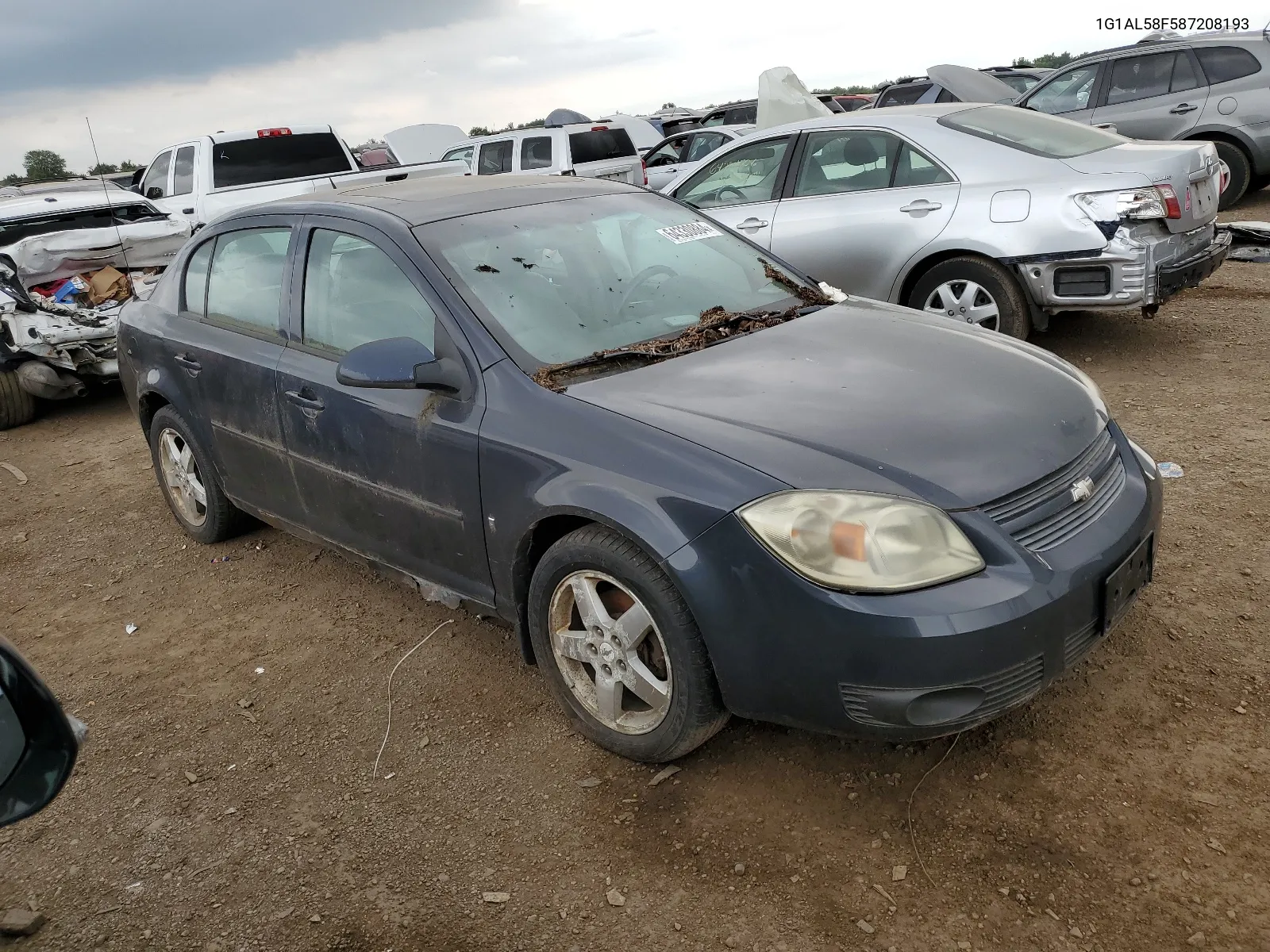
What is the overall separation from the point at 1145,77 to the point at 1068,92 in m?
0.77

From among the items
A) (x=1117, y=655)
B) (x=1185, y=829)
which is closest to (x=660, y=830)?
(x=1185, y=829)

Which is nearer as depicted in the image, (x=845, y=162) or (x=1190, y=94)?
(x=845, y=162)

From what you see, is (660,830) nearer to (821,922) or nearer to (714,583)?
(821,922)

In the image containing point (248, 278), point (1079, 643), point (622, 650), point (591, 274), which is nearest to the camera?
point (1079, 643)

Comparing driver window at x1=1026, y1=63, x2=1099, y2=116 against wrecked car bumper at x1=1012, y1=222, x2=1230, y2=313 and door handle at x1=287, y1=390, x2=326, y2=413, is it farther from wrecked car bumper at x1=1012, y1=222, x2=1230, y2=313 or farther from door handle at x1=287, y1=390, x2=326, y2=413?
door handle at x1=287, y1=390, x2=326, y2=413

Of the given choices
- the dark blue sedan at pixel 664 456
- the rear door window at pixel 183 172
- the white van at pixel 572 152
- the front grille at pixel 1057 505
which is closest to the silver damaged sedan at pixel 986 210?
the dark blue sedan at pixel 664 456

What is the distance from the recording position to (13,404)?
7.56 m

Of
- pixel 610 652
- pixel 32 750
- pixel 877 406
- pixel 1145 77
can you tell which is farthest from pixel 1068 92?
pixel 32 750

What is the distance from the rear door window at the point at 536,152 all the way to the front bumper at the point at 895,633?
37.2ft

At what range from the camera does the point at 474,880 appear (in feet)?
8.59

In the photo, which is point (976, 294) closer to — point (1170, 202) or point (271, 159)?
point (1170, 202)

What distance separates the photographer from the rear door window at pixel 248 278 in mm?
3916

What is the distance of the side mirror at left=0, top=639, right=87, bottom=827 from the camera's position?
1601 mm

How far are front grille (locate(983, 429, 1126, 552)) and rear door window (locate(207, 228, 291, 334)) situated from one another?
2.74 metres
